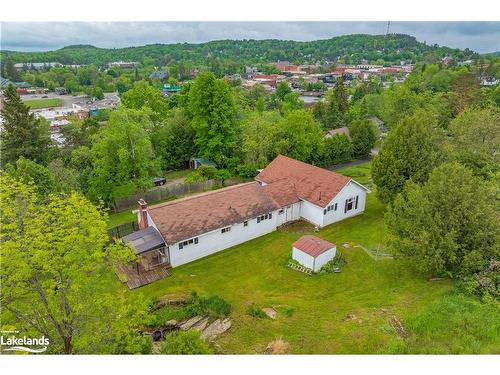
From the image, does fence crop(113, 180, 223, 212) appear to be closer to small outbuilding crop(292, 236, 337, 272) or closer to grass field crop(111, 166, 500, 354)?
grass field crop(111, 166, 500, 354)

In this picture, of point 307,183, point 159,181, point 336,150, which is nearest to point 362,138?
point 336,150

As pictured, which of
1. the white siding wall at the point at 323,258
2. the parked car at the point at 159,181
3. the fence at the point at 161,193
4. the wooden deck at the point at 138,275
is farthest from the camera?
the parked car at the point at 159,181

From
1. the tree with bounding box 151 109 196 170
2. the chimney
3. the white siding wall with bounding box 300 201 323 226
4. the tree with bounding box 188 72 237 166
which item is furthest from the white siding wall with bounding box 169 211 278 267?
the tree with bounding box 151 109 196 170

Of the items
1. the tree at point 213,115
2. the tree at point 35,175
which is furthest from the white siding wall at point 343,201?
the tree at point 35,175

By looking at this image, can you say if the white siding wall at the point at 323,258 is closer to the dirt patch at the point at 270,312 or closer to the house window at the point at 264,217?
the dirt patch at the point at 270,312

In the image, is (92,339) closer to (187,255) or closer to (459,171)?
(187,255)

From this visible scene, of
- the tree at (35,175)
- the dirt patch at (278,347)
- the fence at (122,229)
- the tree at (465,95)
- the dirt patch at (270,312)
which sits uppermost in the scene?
the tree at (465,95)

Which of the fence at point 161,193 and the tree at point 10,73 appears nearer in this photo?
the fence at point 161,193
